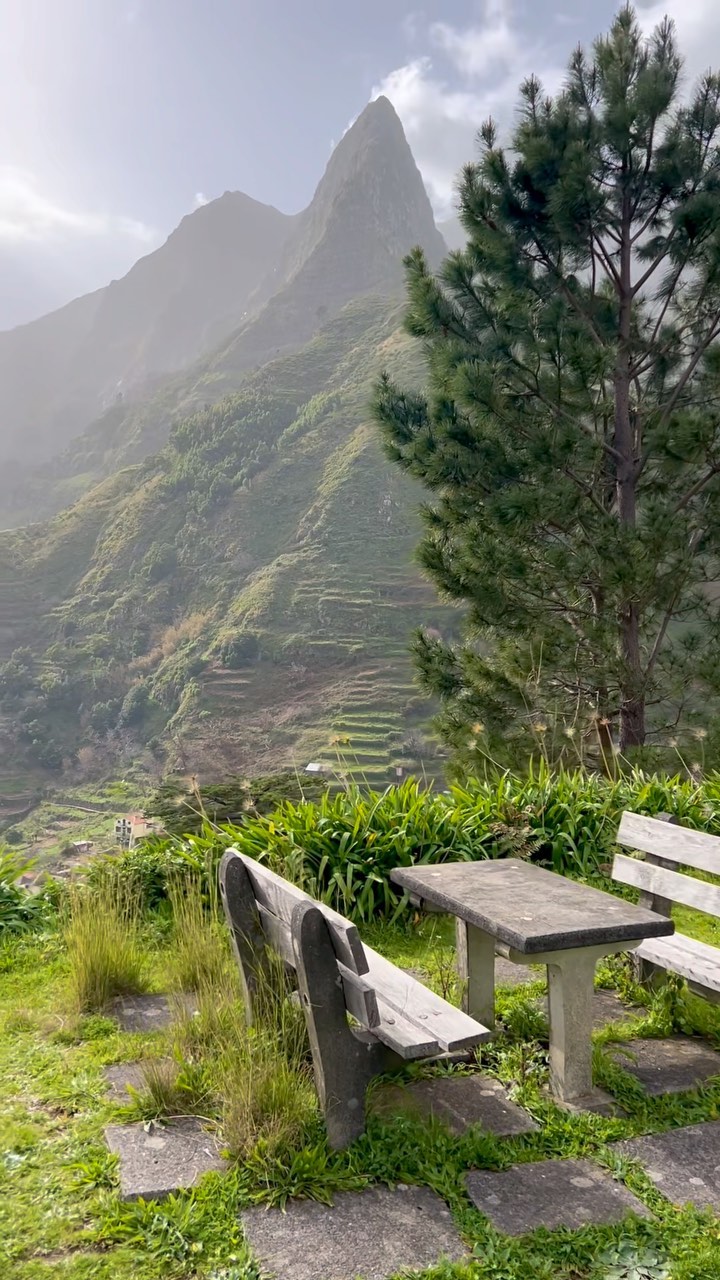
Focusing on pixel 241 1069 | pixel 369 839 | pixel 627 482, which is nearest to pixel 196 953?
pixel 241 1069

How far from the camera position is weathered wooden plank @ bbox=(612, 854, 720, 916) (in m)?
2.84

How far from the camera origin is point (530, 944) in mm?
2379

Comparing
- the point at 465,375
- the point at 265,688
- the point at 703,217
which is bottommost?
the point at 265,688

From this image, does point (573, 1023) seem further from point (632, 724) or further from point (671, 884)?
point (632, 724)

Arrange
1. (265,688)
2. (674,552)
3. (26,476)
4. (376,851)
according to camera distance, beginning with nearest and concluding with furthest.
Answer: (376,851) < (674,552) < (265,688) < (26,476)

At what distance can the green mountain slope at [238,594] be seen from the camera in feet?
246

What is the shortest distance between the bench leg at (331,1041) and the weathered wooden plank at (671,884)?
117 centimetres

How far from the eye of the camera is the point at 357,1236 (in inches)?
76.6

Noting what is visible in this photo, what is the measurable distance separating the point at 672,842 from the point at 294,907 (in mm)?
1571

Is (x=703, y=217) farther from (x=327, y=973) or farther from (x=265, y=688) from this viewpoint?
(x=265, y=688)

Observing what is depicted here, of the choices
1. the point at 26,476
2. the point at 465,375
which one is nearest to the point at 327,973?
the point at 465,375

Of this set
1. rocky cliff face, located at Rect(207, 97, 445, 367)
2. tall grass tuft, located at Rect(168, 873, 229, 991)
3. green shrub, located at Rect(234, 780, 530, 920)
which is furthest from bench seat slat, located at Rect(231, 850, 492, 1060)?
rocky cliff face, located at Rect(207, 97, 445, 367)

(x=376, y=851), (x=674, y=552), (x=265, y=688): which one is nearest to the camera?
(x=376, y=851)

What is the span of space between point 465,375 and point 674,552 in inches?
108
